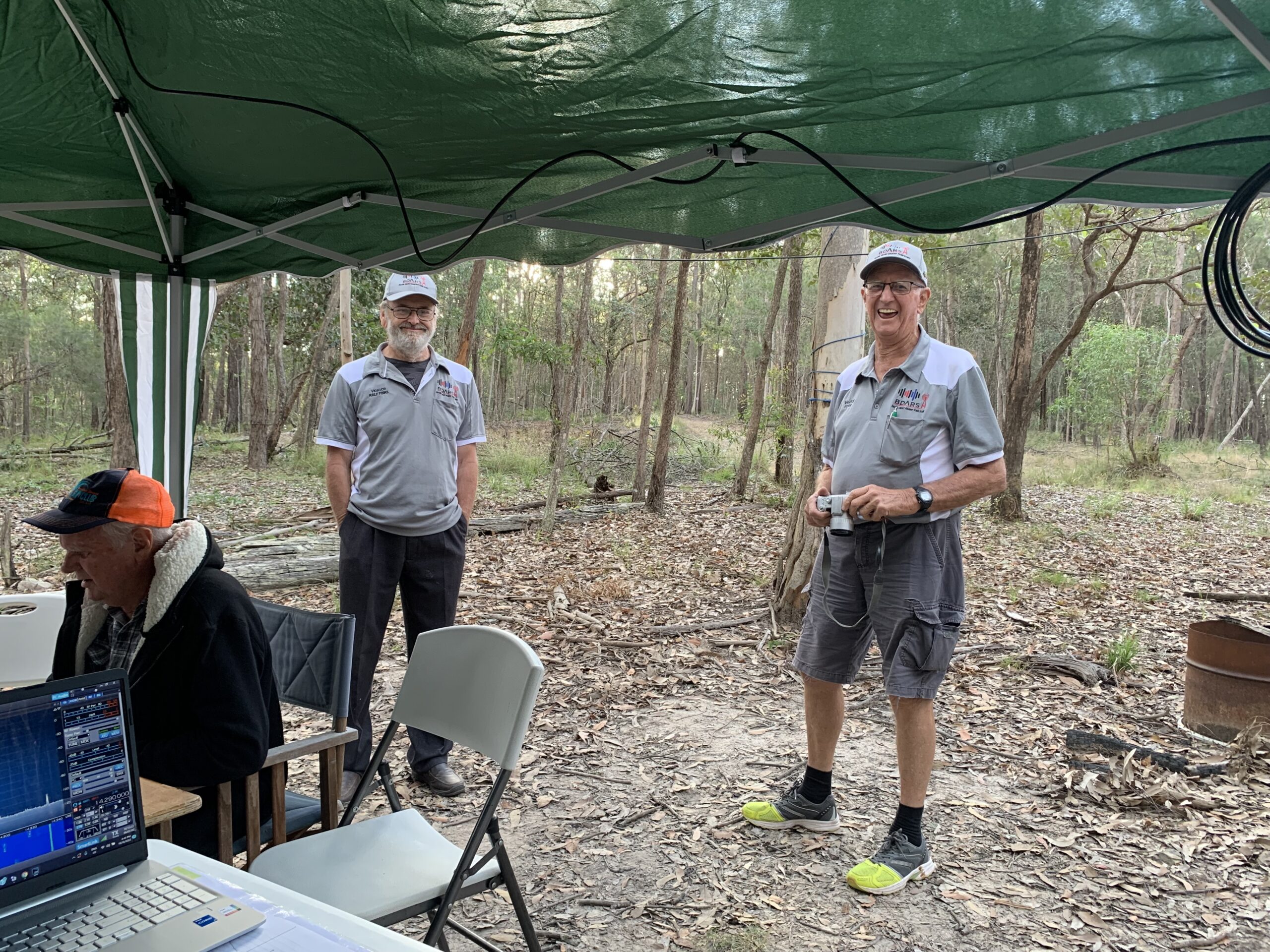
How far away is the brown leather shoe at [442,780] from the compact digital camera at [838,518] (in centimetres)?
207

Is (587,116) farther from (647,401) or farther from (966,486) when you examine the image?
(647,401)

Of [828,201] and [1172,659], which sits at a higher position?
[828,201]

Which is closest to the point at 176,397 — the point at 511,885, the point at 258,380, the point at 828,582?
the point at 511,885

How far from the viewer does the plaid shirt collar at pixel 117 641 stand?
224cm

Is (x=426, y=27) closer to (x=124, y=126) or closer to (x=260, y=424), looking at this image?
(x=124, y=126)

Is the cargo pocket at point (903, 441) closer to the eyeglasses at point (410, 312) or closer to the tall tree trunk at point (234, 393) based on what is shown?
the eyeglasses at point (410, 312)

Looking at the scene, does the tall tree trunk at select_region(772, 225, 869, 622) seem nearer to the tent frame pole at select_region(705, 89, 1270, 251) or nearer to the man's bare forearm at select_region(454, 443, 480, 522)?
the tent frame pole at select_region(705, 89, 1270, 251)

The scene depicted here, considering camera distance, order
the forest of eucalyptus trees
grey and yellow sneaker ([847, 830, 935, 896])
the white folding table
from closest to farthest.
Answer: the white folding table < grey and yellow sneaker ([847, 830, 935, 896]) < the forest of eucalyptus trees

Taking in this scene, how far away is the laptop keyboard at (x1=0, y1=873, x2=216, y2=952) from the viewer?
1221 mm

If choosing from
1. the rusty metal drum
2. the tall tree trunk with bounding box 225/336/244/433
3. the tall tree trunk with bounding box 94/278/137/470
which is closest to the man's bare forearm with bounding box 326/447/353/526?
the rusty metal drum

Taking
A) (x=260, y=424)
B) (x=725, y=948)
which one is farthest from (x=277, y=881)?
(x=260, y=424)

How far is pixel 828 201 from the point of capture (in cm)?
357

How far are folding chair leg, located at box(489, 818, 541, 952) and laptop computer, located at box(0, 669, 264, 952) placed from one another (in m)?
0.95

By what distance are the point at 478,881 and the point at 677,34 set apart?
7.84 ft
